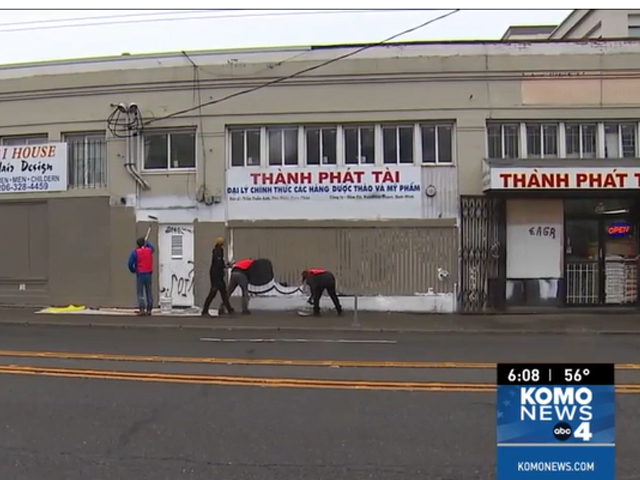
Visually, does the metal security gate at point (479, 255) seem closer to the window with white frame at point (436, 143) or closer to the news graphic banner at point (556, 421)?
the window with white frame at point (436, 143)

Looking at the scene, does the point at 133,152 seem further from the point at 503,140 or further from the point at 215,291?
the point at 503,140

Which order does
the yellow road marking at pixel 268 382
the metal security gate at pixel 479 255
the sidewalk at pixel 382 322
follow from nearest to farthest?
the yellow road marking at pixel 268 382 < the sidewalk at pixel 382 322 < the metal security gate at pixel 479 255

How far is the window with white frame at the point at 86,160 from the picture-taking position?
56.2 ft

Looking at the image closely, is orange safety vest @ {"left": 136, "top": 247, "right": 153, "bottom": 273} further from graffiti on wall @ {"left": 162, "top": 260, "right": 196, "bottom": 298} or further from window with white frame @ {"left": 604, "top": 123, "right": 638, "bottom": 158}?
window with white frame @ {"left": 604, "top": 123, "right": 638, "bottom": 158}

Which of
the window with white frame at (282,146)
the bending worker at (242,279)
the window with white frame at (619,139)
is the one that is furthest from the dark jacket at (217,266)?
the window with white frame at (619,139)

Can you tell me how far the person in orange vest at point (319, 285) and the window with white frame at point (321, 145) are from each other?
122 inches

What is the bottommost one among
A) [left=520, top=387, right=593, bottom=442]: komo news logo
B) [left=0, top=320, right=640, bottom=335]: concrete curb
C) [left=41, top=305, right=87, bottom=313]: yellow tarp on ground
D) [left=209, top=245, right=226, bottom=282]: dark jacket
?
[left=0, top=320, right=640, bottom=335]: concrete curb

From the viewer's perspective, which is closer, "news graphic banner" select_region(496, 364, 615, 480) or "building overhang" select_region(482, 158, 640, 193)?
"news graphic banner" select_region(496, 364, 615, 480)

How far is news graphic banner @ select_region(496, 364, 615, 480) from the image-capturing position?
258cm

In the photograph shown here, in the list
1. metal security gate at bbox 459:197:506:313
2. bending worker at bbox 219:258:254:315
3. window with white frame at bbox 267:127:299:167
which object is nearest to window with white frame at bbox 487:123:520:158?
metal security gate at bbox 459:197:506:313

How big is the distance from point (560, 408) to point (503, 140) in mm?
14319

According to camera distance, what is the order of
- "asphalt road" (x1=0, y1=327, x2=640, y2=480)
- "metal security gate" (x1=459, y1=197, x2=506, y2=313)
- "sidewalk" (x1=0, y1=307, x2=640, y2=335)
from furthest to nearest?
"metal security gate" (x1=459, y1=197, x2=506, y2=313) → "sidewalk" (x1=0, y1=307, x2=640, y2=335) → "asphalt road" (x1=0, y1=327, x2=640, y2=480)

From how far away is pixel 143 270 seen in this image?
594 inches

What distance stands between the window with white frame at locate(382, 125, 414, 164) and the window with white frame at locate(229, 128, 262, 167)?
3272 millimetres
